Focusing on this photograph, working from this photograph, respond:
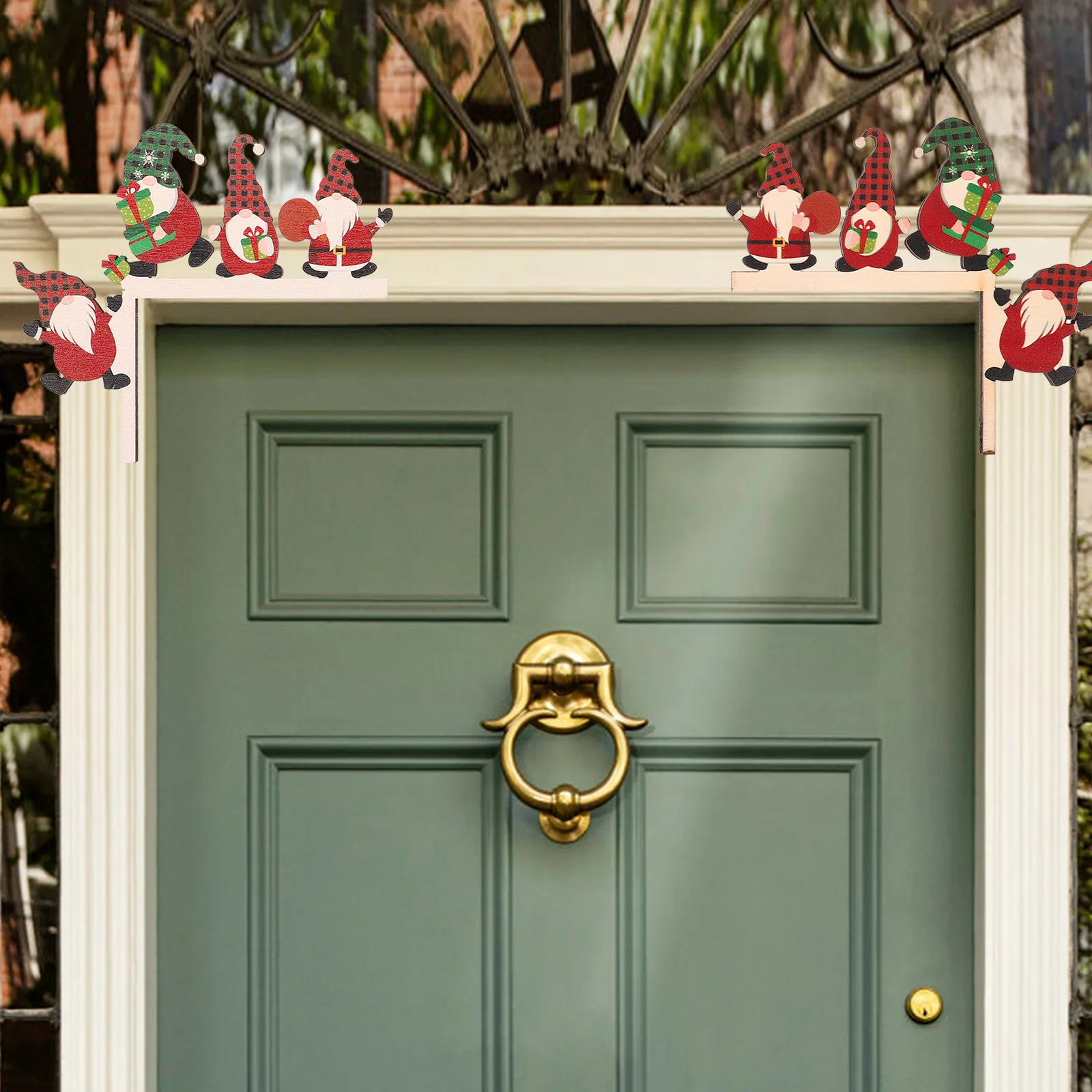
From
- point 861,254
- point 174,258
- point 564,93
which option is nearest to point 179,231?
point 174,258

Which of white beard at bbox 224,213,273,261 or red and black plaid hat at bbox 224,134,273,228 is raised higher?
red and black plaid hat at bbox 224,134,273,228

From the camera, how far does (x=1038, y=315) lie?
1027 millimetres

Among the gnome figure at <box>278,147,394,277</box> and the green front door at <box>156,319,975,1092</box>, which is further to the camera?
the green front door at <box>156,319,975,1092</box>

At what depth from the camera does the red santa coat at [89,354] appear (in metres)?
1.04

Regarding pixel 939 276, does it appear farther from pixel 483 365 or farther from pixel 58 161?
pixel 58 161

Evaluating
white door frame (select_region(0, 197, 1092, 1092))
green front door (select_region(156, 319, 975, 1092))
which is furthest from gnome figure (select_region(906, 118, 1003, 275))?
green front door (select_region(156, 319, 975, 1092))

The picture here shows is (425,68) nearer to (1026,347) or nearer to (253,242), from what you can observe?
(253,242)

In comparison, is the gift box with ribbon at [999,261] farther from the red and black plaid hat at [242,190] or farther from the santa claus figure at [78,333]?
the santa claus figure at [78,333]

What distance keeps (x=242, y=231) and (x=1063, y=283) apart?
74 cm

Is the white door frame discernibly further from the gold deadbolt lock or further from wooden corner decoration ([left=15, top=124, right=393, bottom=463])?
wooden corner decoration ([left=15, top=124, right=393, bottom=463])

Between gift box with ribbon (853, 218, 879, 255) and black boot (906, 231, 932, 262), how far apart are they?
4cm

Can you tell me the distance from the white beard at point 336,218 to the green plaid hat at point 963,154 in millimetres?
532

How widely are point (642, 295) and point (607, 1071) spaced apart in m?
0.94

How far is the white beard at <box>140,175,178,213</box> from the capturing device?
1029 millimetres
